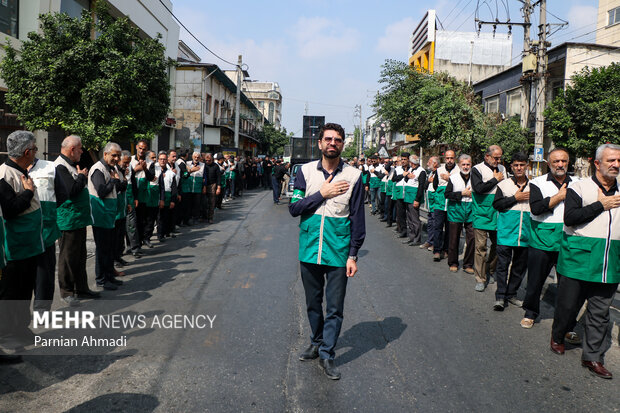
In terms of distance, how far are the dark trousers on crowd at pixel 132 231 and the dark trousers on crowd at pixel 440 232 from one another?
17.9ft

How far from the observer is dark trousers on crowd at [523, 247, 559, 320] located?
16.5 feet

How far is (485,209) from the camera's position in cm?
662

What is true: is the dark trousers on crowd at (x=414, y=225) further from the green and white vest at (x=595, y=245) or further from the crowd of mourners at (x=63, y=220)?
the green and white vest at (x=595, y=245)

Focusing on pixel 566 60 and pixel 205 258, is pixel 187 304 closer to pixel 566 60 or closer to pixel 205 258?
pixel 205 258

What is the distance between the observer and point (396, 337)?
4598 mm

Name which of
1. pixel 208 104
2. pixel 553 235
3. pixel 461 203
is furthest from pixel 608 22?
pixel 553 235

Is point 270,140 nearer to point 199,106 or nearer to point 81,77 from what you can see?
point 199,106

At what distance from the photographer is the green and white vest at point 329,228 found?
12.6 feet

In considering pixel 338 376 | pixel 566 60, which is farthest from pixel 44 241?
pixel 566 60

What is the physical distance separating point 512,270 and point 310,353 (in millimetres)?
3224

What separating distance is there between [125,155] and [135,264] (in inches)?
72.4

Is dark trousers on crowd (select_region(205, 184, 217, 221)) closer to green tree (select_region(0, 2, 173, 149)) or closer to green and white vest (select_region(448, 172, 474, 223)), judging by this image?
green tree (select_region(0, 2, 173, 149))

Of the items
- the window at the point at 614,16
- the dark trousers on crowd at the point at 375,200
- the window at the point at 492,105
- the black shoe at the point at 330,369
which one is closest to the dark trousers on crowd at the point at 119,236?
the black shoe at the point at 330,369

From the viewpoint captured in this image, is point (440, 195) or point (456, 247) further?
point (440, 195)
